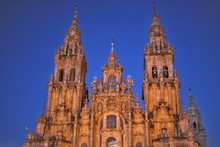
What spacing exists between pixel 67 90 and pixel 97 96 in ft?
20.2

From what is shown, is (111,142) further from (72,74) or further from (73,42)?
(73,42)

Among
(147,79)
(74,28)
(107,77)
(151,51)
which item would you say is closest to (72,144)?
(107,77)

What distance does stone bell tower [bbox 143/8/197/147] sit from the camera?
4531 cm

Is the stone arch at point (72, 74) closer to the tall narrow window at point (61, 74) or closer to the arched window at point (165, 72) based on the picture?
the tall narrow window at point (61, 74)

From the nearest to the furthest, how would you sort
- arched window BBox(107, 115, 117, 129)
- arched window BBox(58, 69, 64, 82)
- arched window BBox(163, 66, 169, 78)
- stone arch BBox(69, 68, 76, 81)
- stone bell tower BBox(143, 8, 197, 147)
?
stone bell tower BBox(143, 8, 197, 147) → arched window BBox(107, 115, 117, 129) → arched window BBox(163, 66, 169, 78) → stone arch BBox(69, 68, 76, 81) → arched window BBox(58, 69, 64, 82)

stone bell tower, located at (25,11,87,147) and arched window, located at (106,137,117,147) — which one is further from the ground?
stone bell tower, located at (25,11,87,147)

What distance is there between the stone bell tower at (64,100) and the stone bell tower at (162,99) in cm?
1240

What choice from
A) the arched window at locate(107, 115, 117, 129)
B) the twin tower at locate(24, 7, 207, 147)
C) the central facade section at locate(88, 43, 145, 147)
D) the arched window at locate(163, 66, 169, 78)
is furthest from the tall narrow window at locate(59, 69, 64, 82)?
the arched window at locate(163, 66, 169, 78)

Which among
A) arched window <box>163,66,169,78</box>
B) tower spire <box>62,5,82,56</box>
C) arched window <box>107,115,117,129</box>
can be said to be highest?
tower spire <box>62,5,82,56</box>

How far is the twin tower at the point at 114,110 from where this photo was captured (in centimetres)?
4700

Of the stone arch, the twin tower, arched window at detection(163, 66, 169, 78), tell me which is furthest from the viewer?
the stone arch

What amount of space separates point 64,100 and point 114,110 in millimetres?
9491

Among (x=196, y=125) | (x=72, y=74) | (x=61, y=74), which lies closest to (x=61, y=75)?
(x=61, y=74)

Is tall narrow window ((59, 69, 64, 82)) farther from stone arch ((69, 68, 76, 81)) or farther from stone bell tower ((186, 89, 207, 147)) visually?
stone bell tower ((186, 89, 207, 147))
